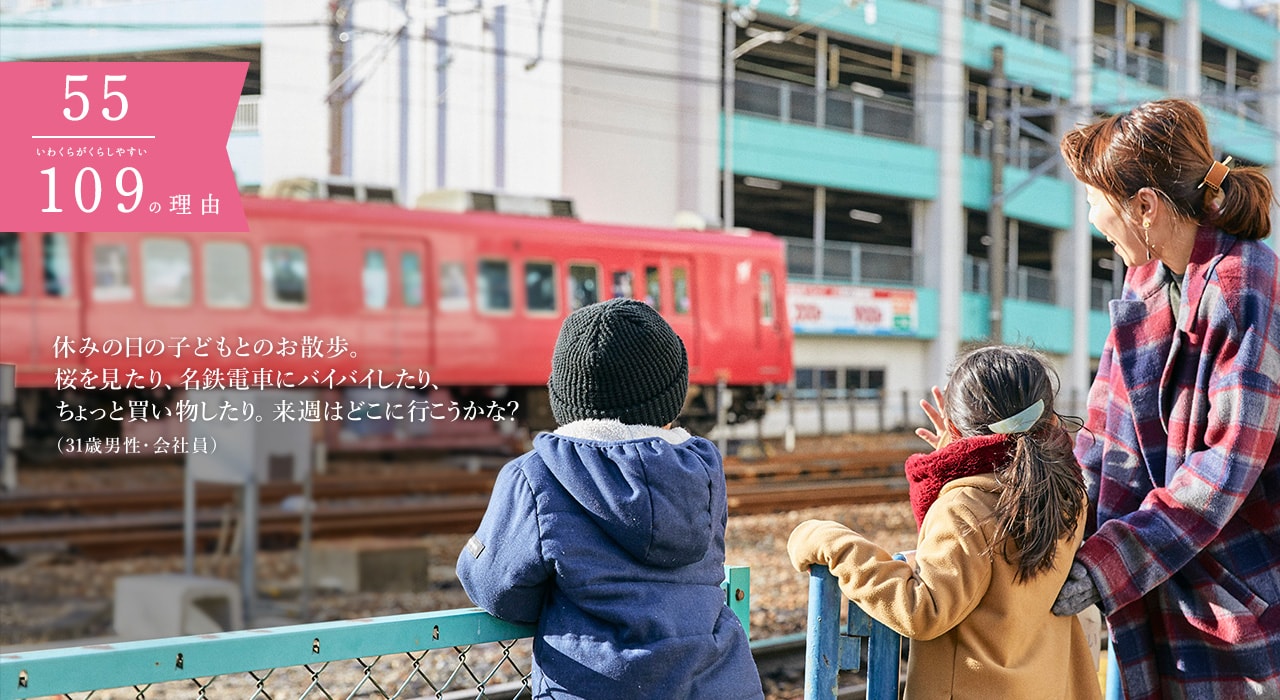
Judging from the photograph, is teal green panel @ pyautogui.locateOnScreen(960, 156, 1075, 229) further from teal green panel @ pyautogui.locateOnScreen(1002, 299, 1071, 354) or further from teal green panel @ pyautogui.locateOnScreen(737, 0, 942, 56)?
teal green panel @ pyautogui.locateOnScreen(737, 0, 942, 56)

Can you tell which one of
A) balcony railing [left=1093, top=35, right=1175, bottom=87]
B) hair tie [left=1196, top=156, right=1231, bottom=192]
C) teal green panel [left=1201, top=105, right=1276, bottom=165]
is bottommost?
hair tie [left=1196, top=156, right=1231, bottom=192]

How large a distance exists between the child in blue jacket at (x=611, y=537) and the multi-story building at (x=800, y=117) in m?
9.97

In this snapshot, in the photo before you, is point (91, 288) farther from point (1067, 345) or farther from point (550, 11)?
point (1067, 345)

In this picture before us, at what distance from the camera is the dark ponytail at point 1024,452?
5.96 feet

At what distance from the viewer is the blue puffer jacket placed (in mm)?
1631

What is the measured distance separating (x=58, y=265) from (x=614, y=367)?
989 centimetres

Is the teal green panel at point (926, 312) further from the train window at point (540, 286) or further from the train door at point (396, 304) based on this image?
the train door at point (396, 304)

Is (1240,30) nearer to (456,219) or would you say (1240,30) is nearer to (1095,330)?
(1095,330)

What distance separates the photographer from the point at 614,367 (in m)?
1.71

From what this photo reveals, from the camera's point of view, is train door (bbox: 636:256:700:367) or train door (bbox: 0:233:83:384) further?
train door (bbox: 636:256:700:367)

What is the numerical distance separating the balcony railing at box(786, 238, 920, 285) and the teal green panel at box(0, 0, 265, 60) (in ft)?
35.6

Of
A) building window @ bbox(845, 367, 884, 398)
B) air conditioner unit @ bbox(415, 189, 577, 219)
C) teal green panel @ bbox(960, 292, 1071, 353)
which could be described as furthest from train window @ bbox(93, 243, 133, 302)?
teal green panel @ bbox(960, 292, 1071, 353)

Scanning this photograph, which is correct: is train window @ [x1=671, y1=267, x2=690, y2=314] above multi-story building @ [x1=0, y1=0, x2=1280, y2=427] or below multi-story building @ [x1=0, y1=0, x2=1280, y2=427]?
below

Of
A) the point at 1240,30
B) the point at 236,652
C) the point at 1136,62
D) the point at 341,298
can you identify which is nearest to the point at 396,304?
the point at 341,298
